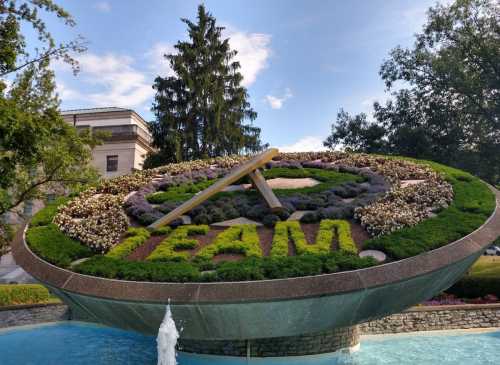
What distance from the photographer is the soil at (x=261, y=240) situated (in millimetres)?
7895

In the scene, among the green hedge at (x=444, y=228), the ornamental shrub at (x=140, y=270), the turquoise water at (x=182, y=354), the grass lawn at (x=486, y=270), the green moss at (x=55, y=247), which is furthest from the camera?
the grass lawn at (x=486, y=270)

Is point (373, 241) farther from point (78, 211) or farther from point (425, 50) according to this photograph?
point (425, 50)

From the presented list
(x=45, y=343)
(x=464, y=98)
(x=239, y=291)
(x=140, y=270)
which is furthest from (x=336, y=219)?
(x=464, y=98)

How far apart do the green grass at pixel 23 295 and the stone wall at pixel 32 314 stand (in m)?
1.04

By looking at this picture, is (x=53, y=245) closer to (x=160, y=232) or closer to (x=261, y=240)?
(x=160, y=232)

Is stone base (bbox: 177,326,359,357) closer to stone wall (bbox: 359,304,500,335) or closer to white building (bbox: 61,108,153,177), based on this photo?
stone wall (bbox: 359,304,500,335)

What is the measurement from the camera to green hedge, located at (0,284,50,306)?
17609 millimetres

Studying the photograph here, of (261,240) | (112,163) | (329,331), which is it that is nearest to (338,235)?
(261,240)

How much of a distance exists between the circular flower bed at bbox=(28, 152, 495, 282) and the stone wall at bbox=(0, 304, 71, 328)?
645 centimetres

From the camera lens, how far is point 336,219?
8961mm

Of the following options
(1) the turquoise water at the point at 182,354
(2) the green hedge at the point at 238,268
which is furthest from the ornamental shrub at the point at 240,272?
(1) the turquoise water at the point at 182,354

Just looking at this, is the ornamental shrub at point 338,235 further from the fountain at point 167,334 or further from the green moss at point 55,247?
the green moss at point 55,247

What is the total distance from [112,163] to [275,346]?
31052 mm

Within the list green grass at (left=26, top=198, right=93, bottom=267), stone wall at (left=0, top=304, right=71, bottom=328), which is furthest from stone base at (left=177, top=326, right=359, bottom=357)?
stone wall at (left=0, top=304, right=71, bottom=328)
